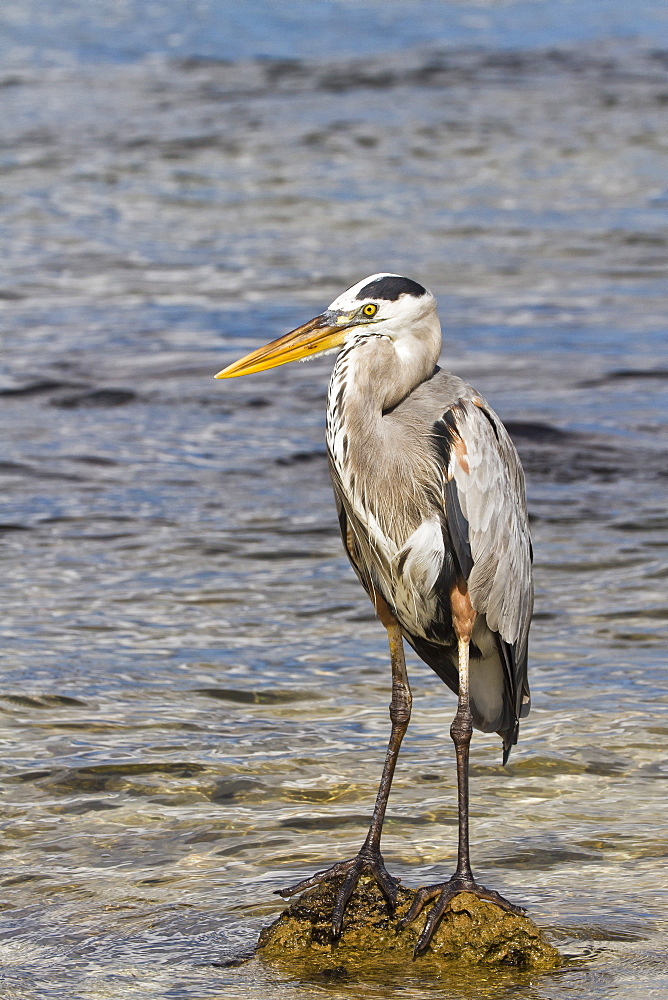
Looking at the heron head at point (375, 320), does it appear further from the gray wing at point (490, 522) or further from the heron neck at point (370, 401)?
the gray wing at point (490, 522)

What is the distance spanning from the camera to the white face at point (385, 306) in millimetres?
5102

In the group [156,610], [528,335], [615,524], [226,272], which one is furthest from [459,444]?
[226,272]

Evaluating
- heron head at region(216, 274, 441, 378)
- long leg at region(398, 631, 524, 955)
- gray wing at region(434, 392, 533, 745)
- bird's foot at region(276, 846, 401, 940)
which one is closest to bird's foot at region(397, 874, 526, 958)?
long leg at region(398, 631, 524, 955)

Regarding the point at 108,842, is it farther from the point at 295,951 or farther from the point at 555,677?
the point at 555,677

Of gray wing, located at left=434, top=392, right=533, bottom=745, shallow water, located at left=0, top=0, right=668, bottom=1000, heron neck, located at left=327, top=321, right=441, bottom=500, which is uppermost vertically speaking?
heron neck, located at left=327, top=321, right=441, bottom=500

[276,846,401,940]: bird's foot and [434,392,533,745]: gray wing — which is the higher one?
[434,392,533,745]: gray wing

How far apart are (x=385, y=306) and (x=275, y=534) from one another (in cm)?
524

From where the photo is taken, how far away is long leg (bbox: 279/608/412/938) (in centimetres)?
513

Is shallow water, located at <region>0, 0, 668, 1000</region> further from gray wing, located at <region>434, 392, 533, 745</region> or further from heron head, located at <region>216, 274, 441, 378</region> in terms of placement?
heron head, located at <region>216, 274, 441, 378</region>

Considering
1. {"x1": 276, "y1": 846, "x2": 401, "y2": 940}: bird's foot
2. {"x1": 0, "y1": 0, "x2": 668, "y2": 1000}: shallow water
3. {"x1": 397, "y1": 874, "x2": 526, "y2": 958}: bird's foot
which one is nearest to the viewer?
{"x1": 397, "y1": 874, "x2": 526, "y2": 958}: bird's foot

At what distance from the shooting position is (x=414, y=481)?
522 centimetres

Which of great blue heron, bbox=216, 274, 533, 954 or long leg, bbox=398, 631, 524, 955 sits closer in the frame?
long leg, bbox=398, 631, 524, 955

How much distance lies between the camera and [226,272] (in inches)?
681

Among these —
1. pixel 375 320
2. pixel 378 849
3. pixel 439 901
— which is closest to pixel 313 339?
pixel 375 320
